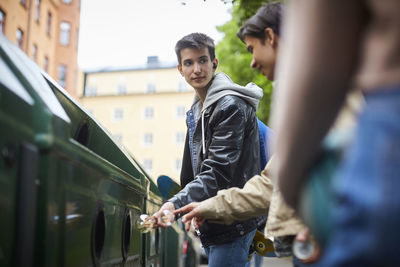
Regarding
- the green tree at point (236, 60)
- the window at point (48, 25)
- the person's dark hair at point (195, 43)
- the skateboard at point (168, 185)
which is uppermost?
the window at point (48, 25)

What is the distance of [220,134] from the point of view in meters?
2.97

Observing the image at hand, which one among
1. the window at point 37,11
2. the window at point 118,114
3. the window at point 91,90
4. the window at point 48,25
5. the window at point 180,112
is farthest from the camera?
the window at point 91,90

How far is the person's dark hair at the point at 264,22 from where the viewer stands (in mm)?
1868

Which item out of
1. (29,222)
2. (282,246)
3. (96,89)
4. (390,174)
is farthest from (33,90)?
(96,89)

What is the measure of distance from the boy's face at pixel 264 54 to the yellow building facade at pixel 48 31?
1960 centimetres

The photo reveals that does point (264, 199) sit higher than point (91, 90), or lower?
lower

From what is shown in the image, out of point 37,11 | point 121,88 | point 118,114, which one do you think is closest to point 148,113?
point 118,114

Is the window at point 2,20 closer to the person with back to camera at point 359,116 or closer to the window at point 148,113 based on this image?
the person with back to camera at point 359,116

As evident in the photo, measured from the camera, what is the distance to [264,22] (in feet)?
6.17

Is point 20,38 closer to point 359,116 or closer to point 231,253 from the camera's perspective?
point 231,253

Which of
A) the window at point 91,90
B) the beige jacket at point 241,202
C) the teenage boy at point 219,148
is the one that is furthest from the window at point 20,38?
the window at point 91,90

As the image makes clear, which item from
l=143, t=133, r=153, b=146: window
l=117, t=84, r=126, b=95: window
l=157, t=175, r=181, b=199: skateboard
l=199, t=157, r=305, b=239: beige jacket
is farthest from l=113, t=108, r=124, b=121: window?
l=199, t=157, r=305, b=239: beige jacket

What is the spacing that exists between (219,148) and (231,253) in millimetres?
616

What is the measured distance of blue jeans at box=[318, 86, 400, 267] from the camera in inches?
33.0
